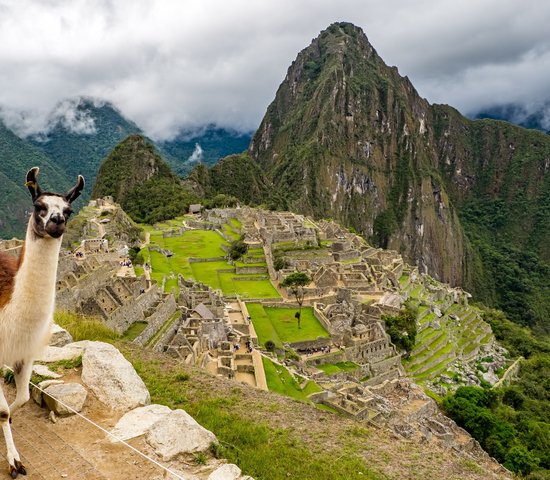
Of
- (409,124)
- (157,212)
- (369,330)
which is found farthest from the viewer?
(409,124)

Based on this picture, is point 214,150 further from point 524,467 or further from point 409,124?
point 524,467

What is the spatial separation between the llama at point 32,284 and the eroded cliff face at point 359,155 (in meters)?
101

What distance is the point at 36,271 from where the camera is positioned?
11.7ft

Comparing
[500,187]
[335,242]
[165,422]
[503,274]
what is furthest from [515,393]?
[500,187]

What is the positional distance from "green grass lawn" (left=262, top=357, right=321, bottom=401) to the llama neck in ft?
39.8

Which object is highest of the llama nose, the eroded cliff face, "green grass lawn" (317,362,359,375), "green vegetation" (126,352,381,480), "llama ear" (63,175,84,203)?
the eroded cliff face

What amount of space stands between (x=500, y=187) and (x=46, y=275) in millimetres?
182946

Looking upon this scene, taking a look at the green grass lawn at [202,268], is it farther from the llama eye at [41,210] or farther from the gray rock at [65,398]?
the llama eye at [41,210]

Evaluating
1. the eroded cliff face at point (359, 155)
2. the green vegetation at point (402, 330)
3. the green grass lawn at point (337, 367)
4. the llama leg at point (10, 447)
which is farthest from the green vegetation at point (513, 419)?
the eroded cliff face at point (359, 155)

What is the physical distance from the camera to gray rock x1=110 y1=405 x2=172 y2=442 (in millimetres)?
4562

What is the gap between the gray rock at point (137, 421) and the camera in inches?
180

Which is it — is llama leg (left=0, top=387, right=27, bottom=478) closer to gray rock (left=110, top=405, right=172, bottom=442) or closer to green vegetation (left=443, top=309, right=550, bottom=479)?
gray rock (left=110, top=405, right=172, bottom=442)

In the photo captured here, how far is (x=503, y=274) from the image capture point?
110 m

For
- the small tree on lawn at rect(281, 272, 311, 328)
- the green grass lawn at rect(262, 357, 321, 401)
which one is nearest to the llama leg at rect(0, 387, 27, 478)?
the green grass lawn at rect(262, 357, 321, 401)
